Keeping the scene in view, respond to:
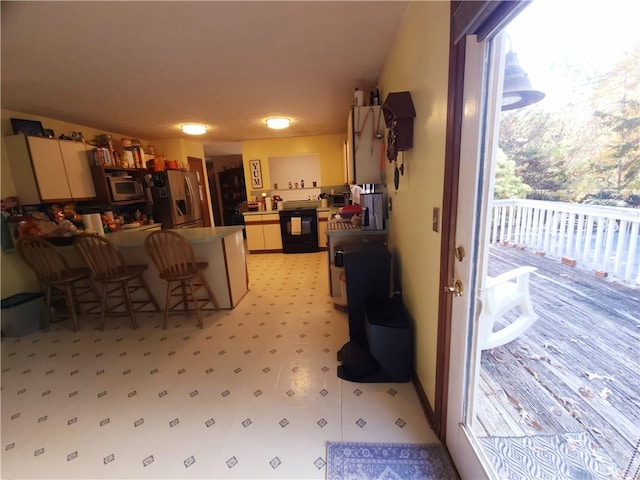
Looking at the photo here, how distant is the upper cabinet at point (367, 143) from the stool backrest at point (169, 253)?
71.1 inches

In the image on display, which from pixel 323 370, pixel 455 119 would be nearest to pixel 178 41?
pixel 455 119

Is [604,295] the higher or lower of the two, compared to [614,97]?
lower

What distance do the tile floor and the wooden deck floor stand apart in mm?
491

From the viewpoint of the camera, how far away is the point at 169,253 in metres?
2.53

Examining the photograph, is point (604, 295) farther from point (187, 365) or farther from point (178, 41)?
point (178, 41)

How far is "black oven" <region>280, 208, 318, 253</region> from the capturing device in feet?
16.3

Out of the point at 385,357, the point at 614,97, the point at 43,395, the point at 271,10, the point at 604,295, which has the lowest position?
the point at 43,395

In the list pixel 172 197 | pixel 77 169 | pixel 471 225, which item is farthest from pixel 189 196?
pixel 471 225

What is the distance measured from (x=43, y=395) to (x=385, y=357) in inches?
91.7

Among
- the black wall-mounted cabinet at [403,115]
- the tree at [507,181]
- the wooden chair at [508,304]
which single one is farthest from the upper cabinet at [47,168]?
the wooden chair at [508,304]

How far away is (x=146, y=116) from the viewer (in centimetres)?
342

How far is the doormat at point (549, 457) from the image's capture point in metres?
1.09

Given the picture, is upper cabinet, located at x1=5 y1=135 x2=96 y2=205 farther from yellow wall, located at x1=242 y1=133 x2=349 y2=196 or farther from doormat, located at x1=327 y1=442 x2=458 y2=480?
doormat, located at x1=327 y1=442 x2=458 y2=480

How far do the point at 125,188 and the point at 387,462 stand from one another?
454cm
